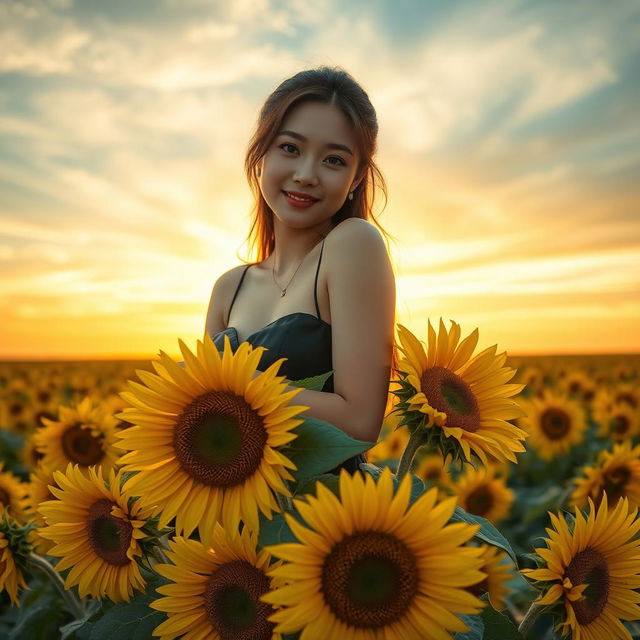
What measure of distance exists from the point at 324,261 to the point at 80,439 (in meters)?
2.04

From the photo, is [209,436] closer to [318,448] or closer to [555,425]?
[318,448]

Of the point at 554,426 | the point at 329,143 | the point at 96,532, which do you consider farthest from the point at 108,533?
the point at 554,426

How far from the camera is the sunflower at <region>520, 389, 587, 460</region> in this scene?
639cm

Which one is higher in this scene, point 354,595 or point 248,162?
point 248,162

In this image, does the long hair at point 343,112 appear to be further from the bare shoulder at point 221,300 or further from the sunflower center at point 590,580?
the sunflower center at point 590,580

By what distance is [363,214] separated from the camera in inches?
127

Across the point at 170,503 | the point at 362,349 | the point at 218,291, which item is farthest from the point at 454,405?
the point at 218,291

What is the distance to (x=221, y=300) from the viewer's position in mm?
3570

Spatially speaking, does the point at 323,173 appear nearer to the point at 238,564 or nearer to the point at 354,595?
the point at 238,564

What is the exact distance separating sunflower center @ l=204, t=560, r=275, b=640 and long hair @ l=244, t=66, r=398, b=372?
1071 mm

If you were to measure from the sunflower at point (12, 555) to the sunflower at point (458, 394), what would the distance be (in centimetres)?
148

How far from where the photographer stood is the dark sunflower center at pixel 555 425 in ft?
21.0

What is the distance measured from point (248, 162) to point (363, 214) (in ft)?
1.92

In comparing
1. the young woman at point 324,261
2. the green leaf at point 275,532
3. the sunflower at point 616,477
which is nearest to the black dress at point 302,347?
the young woman at point 324,261
